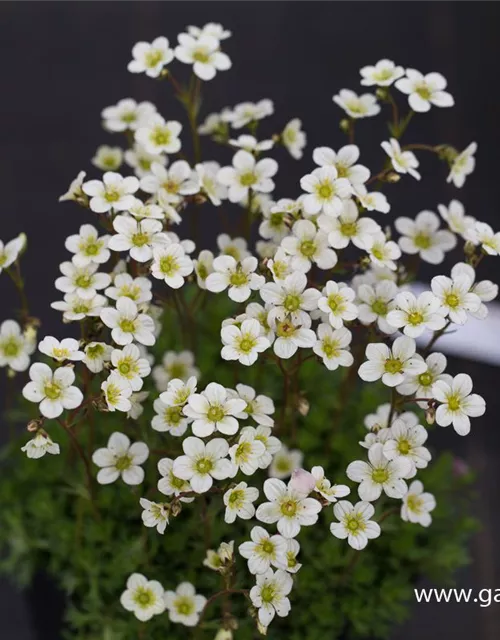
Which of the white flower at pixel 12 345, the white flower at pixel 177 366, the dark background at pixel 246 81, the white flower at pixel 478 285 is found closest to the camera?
the white flower at pixel 478 285

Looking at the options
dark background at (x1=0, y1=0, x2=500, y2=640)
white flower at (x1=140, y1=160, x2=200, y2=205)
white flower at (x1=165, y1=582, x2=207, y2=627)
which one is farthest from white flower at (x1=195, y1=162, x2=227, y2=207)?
dark background at (x1=0, y1=0, x2=500, y2=640)

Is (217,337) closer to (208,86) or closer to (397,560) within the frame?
(397,560)

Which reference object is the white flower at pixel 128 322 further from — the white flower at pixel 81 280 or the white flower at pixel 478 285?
the white flower at pixel 478 285

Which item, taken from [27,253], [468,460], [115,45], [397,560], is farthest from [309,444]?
[115,45]

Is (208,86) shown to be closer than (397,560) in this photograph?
No

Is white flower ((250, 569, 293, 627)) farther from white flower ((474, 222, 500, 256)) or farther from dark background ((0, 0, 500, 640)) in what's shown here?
dark background ((0, 0, 500, 640))

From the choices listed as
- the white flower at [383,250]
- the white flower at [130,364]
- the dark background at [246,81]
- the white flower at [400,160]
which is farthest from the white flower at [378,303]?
the dark background at [246,81]

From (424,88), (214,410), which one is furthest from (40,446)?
(424,88)

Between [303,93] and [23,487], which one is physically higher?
[303,93]
